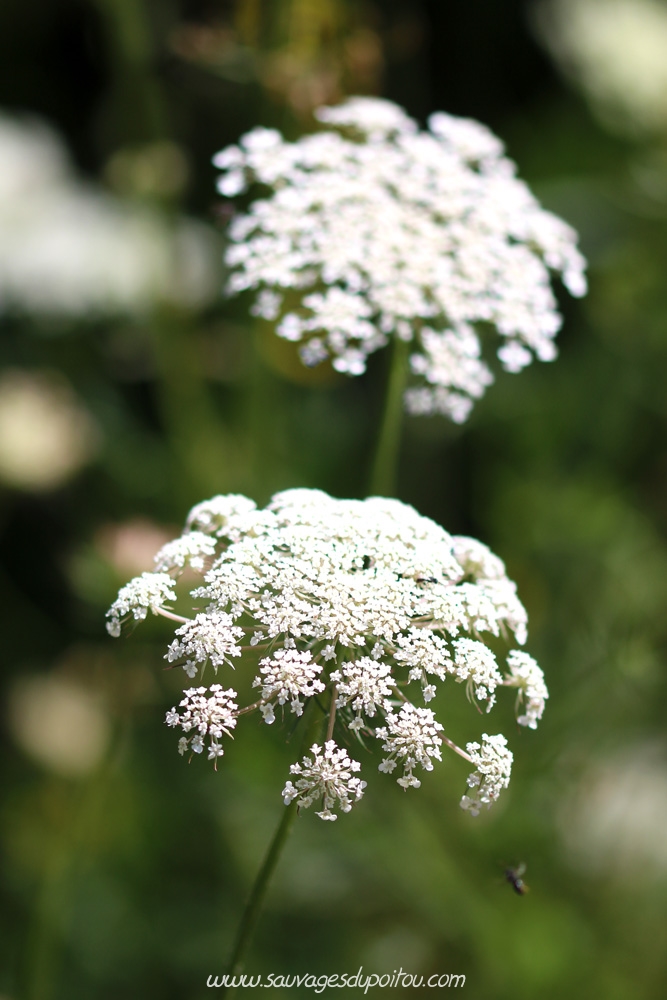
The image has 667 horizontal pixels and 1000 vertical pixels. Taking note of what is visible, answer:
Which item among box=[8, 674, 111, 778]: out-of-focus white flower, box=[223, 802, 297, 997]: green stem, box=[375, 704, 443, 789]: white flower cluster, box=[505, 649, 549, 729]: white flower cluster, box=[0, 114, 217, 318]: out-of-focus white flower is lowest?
box=[223, 802, 297, 997]: green stem

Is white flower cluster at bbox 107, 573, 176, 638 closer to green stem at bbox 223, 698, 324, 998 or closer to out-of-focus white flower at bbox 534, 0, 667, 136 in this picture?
green stem at bbox 223, 698, 324, 998

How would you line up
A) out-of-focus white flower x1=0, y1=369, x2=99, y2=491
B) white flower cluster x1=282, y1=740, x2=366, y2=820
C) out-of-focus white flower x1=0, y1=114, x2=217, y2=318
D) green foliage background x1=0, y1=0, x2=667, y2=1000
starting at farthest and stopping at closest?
out-of-focus white flower x1=0, y1=114, x2=217, y2=318 < out-of-focus white flower x1=0, y1=369, x2=99, y2=491 < green foliage background x1=0, y1=0, x2=667, y2=1000 < white flower cluster x1=282, y1=740, x2=366, y2=820

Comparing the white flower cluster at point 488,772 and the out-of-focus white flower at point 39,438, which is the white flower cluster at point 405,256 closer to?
the white flower cluster at point 488,772

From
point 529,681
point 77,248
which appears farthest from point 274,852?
point 77,248

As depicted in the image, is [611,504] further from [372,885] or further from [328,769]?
[328,769]

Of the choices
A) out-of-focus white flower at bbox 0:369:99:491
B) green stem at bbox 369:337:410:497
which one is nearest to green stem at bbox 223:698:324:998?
green stem at bbox 369:337:410:497

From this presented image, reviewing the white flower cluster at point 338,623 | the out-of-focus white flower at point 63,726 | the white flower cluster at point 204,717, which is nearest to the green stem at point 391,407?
the white flower cluster at point 338,623

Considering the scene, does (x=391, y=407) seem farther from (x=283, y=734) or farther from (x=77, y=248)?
(x=77, y=248)
